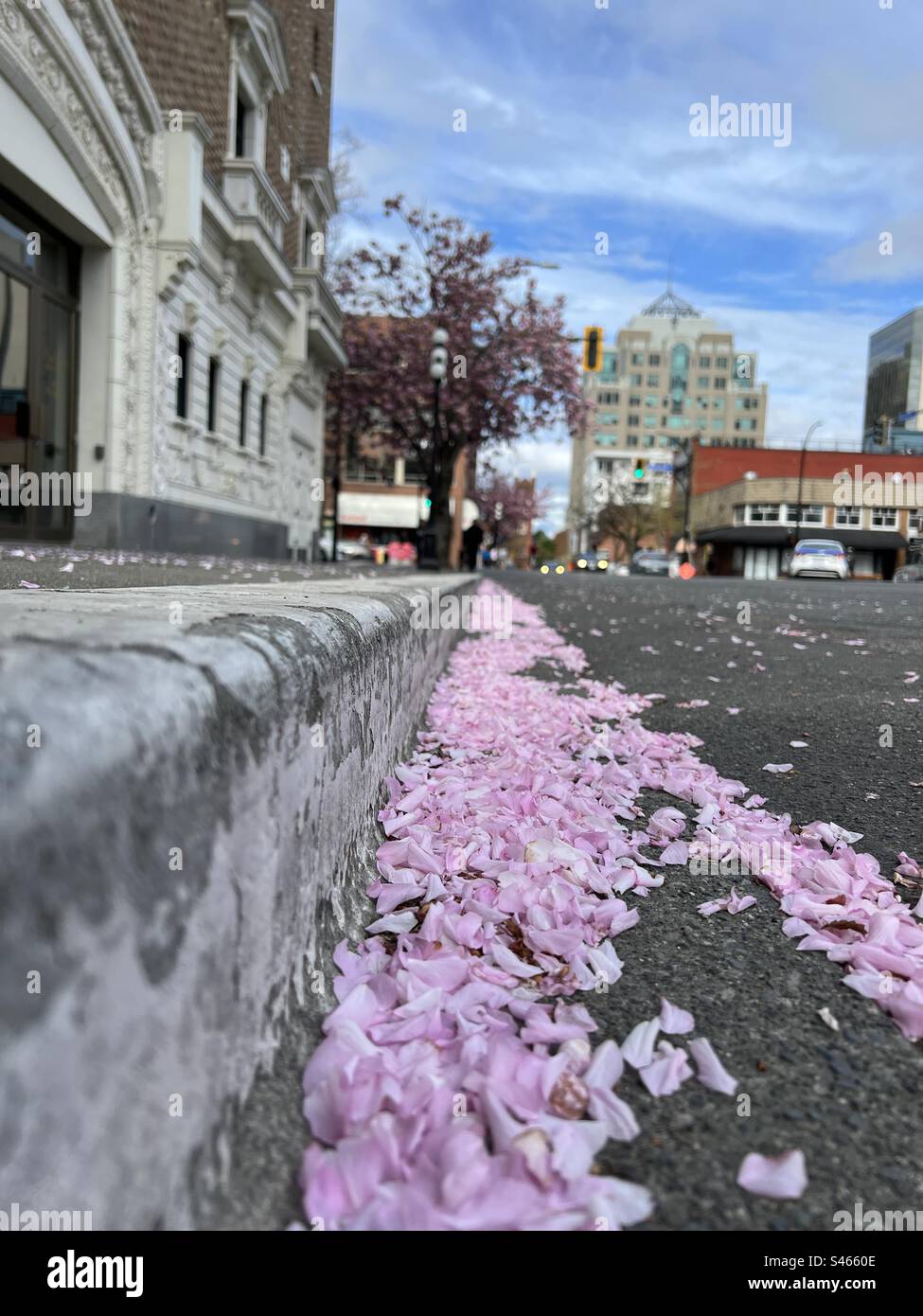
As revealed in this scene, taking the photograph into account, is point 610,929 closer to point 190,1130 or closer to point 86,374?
point 190,1130

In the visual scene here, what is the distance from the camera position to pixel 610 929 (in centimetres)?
158

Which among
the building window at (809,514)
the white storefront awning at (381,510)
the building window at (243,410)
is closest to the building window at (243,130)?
the building window at (243,410)

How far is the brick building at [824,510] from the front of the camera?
201 feet

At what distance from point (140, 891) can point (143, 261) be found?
13.7 m

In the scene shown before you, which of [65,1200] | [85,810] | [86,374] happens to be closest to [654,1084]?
[65,1200]

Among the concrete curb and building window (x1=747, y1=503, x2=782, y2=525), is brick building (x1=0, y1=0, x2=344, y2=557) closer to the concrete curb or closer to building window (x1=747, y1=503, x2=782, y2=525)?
the concrete curb

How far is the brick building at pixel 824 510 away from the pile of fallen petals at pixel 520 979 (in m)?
61.2

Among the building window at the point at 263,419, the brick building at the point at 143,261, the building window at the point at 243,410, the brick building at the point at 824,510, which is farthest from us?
the brick building at the point at 824,510

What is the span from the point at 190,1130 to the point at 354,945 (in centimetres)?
65

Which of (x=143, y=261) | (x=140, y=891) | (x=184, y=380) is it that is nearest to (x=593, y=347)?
(x=184, y=380)

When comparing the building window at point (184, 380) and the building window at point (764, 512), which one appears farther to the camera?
the building window at point (764, 512)

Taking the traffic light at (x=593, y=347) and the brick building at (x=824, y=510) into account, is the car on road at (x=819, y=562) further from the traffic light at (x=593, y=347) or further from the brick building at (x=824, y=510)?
the brick building at (x=824, y=510)

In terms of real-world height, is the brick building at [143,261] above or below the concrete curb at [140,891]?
above
